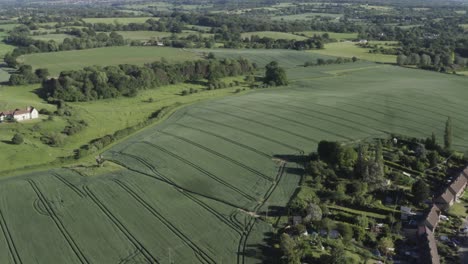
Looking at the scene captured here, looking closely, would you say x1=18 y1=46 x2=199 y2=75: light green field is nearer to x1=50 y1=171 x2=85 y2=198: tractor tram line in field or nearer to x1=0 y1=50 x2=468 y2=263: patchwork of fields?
x1=0 y1=50 x2=468 y2=263: patchwork of fields

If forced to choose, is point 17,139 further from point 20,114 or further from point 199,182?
point 199,182

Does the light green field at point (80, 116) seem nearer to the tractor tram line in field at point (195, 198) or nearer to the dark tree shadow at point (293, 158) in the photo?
the tractor tram line in field at point (195, 198)

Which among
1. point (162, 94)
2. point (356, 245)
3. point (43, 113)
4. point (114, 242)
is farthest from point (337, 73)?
point (114, 242)

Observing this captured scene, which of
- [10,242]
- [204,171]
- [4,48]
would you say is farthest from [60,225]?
[4,48]

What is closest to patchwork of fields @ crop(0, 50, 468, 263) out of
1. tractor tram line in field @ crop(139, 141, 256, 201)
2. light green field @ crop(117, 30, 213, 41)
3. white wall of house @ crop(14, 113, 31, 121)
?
tractor tram line in field @ crop(139, 141, 256, 201)

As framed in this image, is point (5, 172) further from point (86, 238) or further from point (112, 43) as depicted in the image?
point (112, 43)
